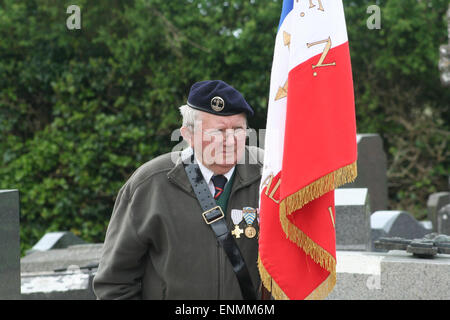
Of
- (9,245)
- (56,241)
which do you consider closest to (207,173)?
(9,245)

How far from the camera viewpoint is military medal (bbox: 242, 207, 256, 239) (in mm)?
2248

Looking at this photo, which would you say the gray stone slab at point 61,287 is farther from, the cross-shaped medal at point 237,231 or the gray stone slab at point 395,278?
the cross-shaped medal at point 237,231

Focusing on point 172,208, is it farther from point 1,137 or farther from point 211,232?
point 1,137

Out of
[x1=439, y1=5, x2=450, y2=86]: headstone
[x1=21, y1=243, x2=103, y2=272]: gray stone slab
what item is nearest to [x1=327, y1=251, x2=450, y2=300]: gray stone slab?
[x1=21, y1=243, x2=103, y2=272]: gray stone slab

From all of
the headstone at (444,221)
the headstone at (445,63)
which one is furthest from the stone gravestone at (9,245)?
the headstone at (445,63)

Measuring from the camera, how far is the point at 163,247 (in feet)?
7.06

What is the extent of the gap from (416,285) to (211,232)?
5.63ft

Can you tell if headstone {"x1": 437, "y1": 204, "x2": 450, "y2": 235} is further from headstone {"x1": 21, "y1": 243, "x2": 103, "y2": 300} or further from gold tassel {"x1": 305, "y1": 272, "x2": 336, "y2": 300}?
gold tassel {"x1": 305, "y1": 272, "x2": 336, "y2": 300}

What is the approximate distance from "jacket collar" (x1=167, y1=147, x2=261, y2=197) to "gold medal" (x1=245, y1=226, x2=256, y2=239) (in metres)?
0.18

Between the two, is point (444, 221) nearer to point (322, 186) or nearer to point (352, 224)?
A: point (352, 224)

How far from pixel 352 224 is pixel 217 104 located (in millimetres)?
2636

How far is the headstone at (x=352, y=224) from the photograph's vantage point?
4414 millimetres

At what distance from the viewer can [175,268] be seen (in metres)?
2.12
